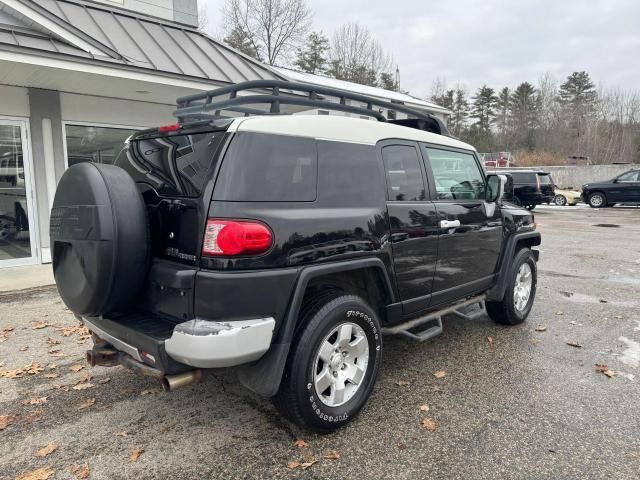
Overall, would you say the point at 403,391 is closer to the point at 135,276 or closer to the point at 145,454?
the point at 145,454

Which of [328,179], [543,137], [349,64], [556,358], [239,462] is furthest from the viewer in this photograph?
[543,137]

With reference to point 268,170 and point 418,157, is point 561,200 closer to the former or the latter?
point 418,157

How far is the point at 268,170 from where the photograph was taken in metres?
2.75

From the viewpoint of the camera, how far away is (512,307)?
16.6 feet

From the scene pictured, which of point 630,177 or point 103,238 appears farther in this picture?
point 630,177

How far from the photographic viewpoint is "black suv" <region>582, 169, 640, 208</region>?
22.0 m

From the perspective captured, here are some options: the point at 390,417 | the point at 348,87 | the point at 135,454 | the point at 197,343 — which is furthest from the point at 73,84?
the point at 348,87

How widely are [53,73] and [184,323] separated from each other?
21.1 ft

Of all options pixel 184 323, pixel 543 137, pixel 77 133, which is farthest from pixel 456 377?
pixel 543 137

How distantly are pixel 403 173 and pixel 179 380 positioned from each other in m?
2.22

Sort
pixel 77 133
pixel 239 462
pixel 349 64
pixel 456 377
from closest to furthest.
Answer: pixel 239 462
pixel 456 377
pixel 77 133
pixel 349 64

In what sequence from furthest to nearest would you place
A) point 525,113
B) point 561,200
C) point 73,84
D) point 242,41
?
point 525,113 < point 242,41 < point 561,200 < point 73,84

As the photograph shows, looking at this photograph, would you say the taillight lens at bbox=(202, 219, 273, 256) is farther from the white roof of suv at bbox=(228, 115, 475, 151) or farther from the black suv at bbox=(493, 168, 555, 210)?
the black suv at bbox=(493, 168, 555, 210)

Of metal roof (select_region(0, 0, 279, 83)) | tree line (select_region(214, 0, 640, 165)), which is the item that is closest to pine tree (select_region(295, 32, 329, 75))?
tree line (select_region(214, 0, 640, 165))
